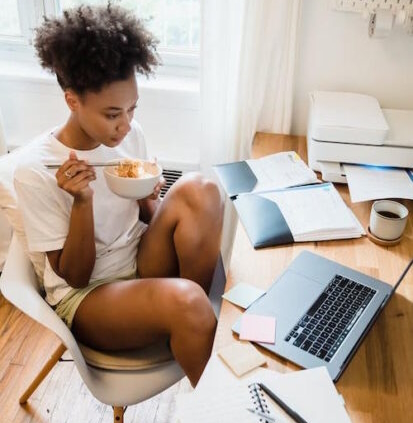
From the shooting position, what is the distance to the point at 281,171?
4.60 feet

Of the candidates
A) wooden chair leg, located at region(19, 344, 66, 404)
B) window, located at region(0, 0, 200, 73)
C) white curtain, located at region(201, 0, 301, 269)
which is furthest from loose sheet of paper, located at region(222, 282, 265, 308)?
window, located at region(0, 0, 200, 73)

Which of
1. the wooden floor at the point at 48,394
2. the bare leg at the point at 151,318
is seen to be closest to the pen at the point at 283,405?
the bare leg at the point at 151,318

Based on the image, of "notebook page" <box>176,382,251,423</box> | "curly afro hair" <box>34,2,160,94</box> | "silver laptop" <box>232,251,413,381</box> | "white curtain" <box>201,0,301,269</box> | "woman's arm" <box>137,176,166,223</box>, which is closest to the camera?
"notebook page" <box>176,382,251,423</box>

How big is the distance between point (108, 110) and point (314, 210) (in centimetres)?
54

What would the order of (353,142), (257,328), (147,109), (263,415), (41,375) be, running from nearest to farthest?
1. (263,415)
2. (257,328)
3. (353,142)
4. (41,375)
5. (147,109)

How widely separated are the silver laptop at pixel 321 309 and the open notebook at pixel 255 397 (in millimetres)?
39

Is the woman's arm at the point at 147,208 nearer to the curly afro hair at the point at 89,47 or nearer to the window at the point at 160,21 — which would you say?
the curly afro hair at the point at 89,47

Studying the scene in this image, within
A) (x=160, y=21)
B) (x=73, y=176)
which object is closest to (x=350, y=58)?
(x=160, y=21)

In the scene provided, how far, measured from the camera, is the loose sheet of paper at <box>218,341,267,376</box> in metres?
0.83

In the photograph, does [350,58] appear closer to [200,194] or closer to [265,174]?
[265,174]

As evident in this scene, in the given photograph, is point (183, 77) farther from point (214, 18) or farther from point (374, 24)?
point (374, 24)

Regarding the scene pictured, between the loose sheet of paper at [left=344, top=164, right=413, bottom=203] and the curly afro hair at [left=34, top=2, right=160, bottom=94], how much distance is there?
2.04 feet

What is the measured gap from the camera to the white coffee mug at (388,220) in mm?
1152

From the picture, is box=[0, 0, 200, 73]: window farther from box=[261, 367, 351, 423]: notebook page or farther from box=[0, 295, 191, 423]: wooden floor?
box=[261, 367, 351, 423]: notebook page
